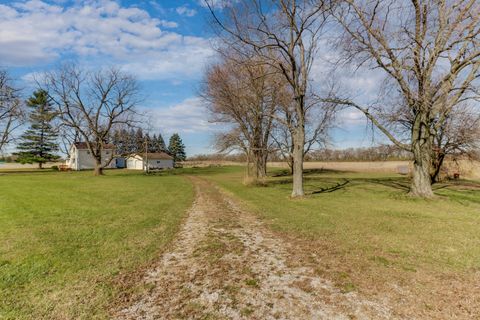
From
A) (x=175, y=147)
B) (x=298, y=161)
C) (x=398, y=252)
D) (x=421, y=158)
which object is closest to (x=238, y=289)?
(x=398, y=252)

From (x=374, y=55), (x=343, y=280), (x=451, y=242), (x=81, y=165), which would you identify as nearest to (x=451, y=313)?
(x=343, y=280)

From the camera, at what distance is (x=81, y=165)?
55000 mm

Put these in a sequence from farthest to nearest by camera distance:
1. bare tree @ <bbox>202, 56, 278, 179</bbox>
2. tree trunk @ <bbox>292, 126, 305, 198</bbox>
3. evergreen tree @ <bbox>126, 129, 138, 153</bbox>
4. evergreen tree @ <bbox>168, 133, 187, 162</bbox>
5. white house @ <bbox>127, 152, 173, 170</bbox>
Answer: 1. evergreen tree @ <bbox>168, 133, 187, 162</bbox>
2. white house @ <bbox>127, 152, 173, 170</bbox>
3. evergreen tree @ <bbox>126, 129, 138, 153</bbox>
4. bare tree @ <bbox>202, 56, 278, 179</bbox>
5. tree trunk @ <bbox>292, 126, 305, 198</bbox>

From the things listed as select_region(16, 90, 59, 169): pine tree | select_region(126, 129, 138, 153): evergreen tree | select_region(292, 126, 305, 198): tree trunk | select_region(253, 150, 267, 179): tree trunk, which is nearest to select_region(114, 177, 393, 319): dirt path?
select_region(292, 126, 305, 198): tree trunk

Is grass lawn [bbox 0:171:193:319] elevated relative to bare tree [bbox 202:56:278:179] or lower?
lower

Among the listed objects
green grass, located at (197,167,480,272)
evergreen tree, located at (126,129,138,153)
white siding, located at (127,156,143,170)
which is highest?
evergreen tree, located at (126,129,138,153)

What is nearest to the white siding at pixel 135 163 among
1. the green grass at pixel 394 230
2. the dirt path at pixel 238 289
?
the green grass at pixel 394 230

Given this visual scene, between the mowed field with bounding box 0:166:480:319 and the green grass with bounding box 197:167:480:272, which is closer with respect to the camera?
the mowed field with bounding box 0:166:480:319

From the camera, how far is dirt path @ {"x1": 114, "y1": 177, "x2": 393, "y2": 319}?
315 cm

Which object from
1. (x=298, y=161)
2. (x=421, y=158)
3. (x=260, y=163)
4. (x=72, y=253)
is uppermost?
(x=421, y=158)

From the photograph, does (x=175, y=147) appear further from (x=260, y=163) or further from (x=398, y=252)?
(x=398, y=252)

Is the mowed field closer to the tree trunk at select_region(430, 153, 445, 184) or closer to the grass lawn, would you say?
the grass lawn

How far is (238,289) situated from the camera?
12.3 feet

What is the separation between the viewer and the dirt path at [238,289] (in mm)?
3154
